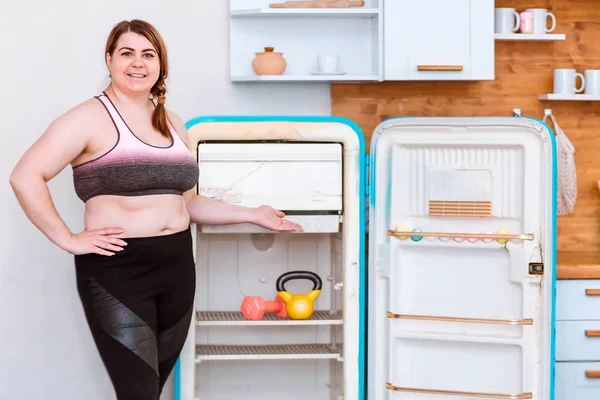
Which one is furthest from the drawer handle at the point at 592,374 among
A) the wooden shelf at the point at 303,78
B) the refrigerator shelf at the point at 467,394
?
the wooden shelf at the point at 303,78

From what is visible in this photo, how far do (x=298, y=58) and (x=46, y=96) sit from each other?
3.28 ft

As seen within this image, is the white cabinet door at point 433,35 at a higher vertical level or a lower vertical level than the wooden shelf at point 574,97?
higher

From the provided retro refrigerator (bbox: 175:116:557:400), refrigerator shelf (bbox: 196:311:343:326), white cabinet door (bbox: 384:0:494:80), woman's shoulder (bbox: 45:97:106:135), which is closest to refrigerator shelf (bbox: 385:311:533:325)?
retro refrigerator (bbox: 175:116:557:400)

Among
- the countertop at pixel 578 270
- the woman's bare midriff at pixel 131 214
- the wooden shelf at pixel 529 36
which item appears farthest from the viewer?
the wooden shelf at pixel 529 36

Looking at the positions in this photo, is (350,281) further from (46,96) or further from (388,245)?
(46,96)

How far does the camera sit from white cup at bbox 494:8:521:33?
3244 mm

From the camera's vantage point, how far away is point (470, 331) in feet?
9.25

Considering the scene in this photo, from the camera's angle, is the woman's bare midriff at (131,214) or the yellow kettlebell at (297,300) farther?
the yellow kettlebell at (297,300)

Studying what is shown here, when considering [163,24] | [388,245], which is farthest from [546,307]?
[163,24]

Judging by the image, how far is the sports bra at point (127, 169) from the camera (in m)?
2.17

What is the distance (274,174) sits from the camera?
2783mm

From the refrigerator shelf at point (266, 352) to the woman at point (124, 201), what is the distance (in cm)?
53

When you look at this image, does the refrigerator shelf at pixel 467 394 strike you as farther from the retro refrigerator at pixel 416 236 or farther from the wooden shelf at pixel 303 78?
the wooden shelf at pixel 303 78

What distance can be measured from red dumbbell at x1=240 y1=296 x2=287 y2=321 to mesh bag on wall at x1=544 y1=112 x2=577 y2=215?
1.27 metres
